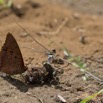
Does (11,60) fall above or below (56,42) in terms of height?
above

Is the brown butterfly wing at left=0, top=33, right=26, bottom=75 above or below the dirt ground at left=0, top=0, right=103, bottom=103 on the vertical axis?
above

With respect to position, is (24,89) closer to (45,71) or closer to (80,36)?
(45,71)

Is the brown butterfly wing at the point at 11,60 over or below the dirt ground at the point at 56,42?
over

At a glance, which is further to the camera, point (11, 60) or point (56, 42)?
point (56, 42)
